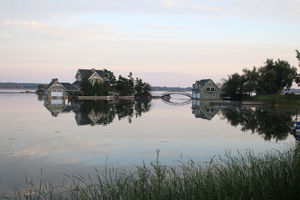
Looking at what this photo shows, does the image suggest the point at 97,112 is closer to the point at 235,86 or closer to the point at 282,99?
the point at 282,99

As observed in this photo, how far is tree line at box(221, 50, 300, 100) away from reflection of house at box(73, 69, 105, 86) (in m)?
34.4

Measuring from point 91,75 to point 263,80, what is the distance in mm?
44063

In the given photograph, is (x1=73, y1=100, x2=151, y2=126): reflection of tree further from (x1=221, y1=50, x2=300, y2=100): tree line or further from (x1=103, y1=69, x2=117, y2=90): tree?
(x1=103, y1=69, x2=117, y2=90): tree

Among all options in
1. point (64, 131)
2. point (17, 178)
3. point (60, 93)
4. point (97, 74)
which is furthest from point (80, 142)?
point (97, 74)

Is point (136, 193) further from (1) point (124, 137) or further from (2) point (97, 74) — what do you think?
(2) point (97, 74)

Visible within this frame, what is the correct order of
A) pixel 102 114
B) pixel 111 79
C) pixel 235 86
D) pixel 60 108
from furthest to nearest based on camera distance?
pixel 111 79 → pixel 235 86 → pixel 60 108 → pixel 102 114

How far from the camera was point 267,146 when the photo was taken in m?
17.0

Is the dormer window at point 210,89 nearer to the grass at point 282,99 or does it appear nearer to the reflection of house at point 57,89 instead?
the grass at point 282,99

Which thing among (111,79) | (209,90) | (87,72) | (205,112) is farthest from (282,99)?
(87,72)

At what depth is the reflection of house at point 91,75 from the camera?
83588 mm

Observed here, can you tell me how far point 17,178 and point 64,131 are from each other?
1112 centimetres

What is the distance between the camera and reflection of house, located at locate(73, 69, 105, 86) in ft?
274

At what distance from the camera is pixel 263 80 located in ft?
228

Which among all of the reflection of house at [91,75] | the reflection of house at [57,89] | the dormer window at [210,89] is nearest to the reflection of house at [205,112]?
the dormer window at [210,89]
